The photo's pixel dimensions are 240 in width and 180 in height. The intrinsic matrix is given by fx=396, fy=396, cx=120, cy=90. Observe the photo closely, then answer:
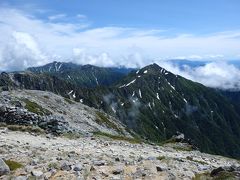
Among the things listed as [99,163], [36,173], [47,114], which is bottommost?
[47,114]

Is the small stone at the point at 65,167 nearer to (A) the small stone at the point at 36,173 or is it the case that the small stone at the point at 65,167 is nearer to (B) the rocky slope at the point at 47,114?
(A) the small stone at the point at 36,173

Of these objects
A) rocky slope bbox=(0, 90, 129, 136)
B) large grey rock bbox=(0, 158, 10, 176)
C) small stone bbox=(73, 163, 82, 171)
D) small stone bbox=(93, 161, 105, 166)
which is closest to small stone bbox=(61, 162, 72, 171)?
small stone bbox=(73, 163, 82, 171)

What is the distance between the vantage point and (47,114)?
323 ft

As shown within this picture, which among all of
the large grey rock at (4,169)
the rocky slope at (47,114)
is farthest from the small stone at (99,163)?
the rocky slope at (47,114)

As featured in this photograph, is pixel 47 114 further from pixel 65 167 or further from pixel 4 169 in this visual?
pixel 65 167

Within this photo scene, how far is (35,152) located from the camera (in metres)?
31.2

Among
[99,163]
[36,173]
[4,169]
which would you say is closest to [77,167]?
[99,163]

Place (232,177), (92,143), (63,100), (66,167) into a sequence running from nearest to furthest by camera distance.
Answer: (232,177) < (66,167) < (92,143) < (63,100)

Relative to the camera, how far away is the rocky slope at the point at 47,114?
49800 millimetres

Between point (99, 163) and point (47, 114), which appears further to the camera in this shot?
point (47, 114)

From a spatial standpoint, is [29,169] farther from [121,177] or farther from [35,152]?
[35,152]

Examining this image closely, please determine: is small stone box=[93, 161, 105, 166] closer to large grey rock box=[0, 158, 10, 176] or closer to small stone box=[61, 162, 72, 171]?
small stone box=[61, 162, 72, 171]

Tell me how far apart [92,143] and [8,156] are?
45.5 ft

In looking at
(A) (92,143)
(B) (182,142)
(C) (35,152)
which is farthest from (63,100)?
(C) (35,152)
